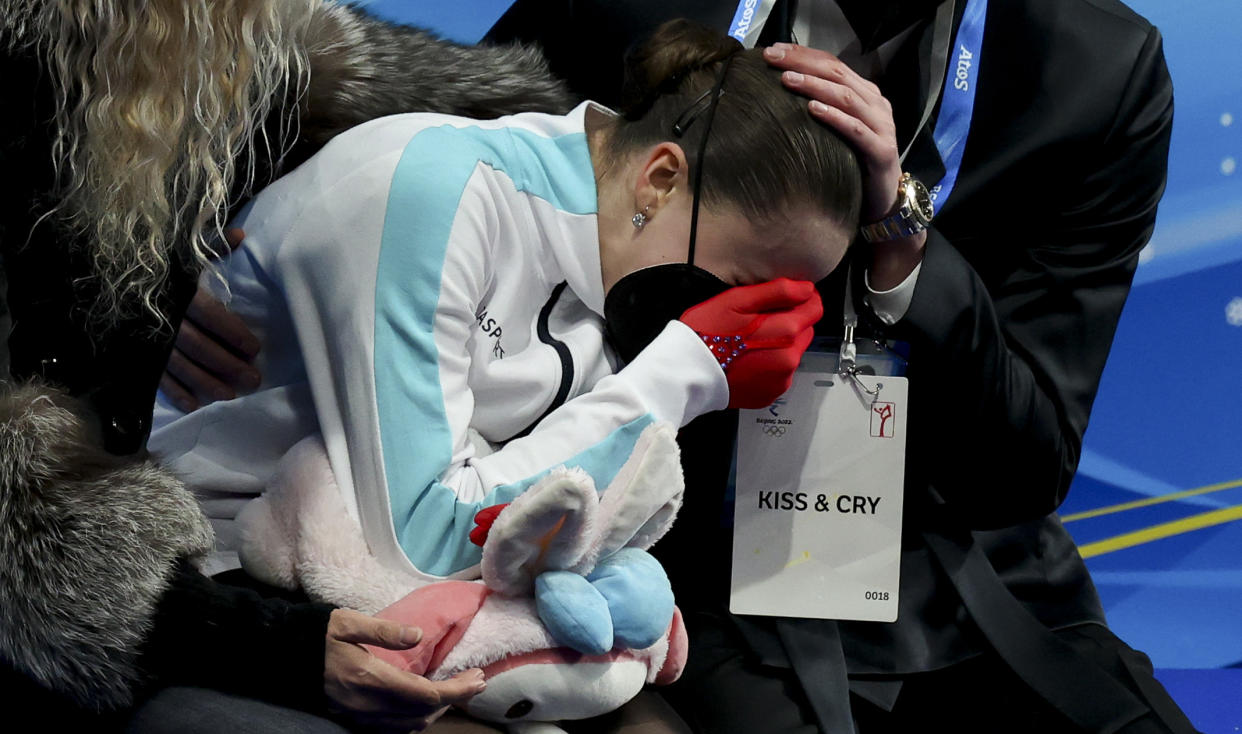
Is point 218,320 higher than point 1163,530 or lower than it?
higher

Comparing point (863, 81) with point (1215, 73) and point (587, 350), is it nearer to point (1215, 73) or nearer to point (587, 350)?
point (587, 350)

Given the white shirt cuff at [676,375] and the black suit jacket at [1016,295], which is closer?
the white shirt cuff at [676,375]

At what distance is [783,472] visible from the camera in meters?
1.36

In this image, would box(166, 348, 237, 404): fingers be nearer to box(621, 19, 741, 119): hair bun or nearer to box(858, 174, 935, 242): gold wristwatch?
box(621, 19, 741, 119): hair bun

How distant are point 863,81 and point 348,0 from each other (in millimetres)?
543

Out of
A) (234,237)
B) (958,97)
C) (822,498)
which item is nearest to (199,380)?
(234,237)

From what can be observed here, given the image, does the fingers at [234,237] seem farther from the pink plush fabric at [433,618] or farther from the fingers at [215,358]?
the pink plush fabric at [433,618]

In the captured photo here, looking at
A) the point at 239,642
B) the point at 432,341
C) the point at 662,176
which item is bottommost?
the point at 239,642

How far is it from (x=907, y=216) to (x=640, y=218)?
272 millimetres

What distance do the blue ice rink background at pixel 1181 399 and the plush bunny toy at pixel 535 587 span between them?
1.01 metres

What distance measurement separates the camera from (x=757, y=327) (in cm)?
122

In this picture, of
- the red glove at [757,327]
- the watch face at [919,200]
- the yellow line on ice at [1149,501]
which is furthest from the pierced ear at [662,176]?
the yellow line on ice at [1149,501]

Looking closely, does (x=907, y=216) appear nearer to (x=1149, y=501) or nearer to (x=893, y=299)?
(x=893, y=299)

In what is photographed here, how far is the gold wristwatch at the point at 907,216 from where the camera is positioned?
4.17 ft
